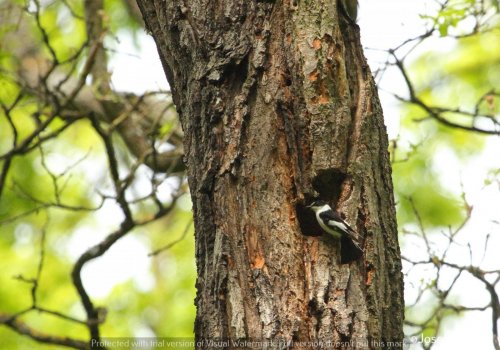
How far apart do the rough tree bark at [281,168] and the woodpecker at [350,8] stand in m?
0.04

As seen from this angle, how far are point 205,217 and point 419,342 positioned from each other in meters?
1.74

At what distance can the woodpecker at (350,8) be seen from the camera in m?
3.21

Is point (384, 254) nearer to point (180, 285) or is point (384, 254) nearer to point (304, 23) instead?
point (304, 23)

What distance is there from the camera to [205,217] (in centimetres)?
289

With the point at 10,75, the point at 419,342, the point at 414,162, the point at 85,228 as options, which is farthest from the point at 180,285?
the point at 419,342

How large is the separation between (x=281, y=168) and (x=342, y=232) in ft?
1.21

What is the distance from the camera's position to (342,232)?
2.78 metres

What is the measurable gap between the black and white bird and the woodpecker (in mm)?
929

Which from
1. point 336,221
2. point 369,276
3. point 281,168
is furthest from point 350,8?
point 369,276

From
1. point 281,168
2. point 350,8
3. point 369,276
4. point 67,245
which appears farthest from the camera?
point 67,245

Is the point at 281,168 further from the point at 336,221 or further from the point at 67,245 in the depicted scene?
the point at 67,245

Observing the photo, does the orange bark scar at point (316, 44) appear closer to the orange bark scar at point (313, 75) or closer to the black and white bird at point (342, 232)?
the orange bark scar at point (313, 75)

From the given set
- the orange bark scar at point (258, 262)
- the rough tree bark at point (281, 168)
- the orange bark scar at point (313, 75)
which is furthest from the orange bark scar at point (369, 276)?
the orange bark scar at point (313, 75)

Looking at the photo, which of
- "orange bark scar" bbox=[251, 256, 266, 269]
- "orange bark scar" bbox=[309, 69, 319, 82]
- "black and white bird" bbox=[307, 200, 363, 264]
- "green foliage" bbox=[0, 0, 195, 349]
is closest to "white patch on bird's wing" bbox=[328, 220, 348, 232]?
"black and white bird" bbox=[307, 200, 363, 264]
